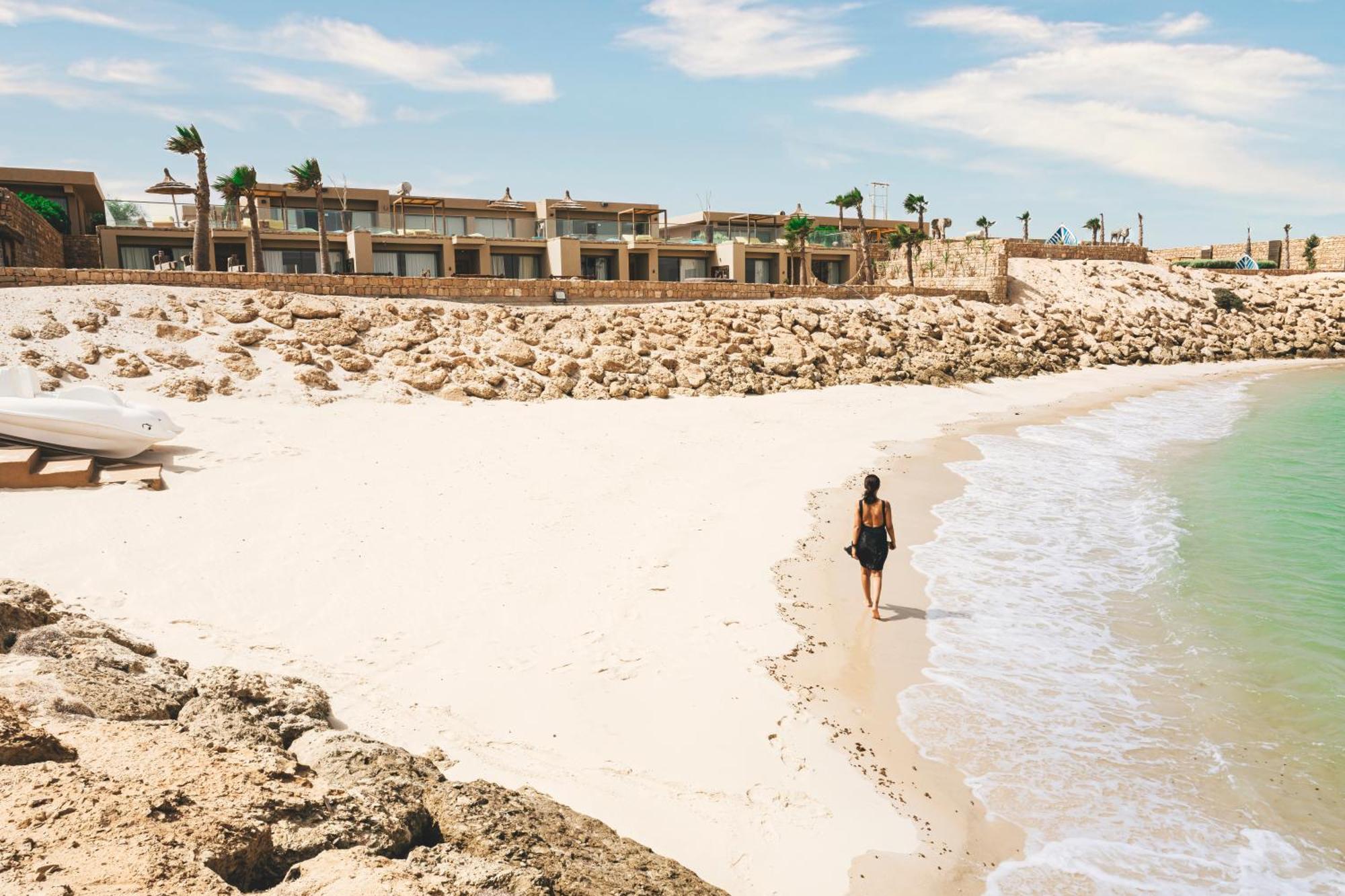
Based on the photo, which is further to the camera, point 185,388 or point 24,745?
point 185,388

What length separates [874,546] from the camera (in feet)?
30.5

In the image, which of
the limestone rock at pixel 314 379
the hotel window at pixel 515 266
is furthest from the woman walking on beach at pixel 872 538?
the hotel window at pixel 515 266

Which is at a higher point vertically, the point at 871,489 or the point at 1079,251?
→ the point at 1079,251

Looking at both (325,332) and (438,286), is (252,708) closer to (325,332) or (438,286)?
(325,332)

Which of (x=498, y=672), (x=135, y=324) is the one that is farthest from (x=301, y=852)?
(x=135, y=324)

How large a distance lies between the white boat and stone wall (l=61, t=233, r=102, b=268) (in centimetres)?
2652

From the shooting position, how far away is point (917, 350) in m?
30.7

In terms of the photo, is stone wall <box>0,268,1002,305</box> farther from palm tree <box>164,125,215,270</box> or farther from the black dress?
the black dress

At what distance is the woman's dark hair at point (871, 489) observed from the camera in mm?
9258

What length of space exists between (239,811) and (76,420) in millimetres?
10825

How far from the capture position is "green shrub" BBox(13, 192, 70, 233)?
105 feet

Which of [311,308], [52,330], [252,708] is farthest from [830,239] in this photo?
[252,708]

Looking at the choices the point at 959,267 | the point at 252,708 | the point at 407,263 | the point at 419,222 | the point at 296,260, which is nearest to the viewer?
the point at 252,708

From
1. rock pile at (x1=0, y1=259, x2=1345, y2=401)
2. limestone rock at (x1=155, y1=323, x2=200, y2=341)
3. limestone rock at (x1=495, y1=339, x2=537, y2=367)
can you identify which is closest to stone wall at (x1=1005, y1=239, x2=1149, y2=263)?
rock pile at (x1=0, y1=259, x2=1345, y2=401)
